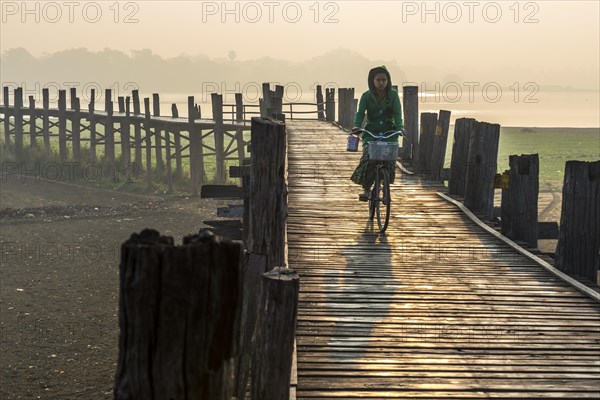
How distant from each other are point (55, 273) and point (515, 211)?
10723mm

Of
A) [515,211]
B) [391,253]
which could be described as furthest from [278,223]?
[515,211]

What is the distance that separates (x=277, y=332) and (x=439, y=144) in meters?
8.55

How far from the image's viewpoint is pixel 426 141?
1312cm

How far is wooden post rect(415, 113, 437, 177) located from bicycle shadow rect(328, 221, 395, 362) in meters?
4.58

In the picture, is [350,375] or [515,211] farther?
[515,211]

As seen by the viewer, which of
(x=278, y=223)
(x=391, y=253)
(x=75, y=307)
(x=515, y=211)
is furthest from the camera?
(x=75, y=307)

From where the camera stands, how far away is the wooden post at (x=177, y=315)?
3182 mm

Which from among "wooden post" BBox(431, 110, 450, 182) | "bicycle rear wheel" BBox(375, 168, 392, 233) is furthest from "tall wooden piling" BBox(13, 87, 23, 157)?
"bicycle rear wheel" BBox(375, 168, 392, 233)

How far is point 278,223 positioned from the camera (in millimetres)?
6062

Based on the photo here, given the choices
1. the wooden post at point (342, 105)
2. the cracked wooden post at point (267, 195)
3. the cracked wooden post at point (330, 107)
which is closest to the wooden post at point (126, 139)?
the cracked wooden post at point (330, 107)

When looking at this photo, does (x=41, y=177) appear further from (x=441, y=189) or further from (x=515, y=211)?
(x=515, y=211)

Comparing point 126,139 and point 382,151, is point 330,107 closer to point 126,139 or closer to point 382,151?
point 126,139

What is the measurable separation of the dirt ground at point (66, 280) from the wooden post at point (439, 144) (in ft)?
17.0

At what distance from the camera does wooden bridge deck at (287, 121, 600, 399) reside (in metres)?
4.97
